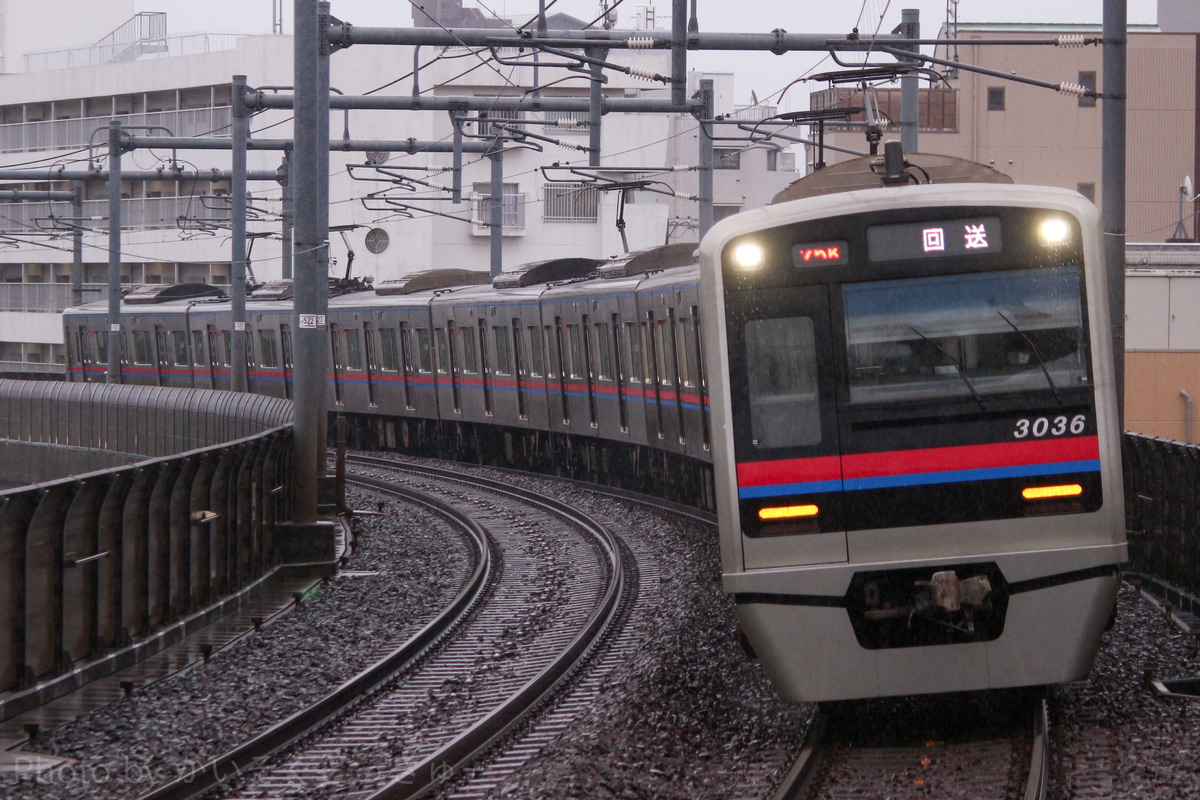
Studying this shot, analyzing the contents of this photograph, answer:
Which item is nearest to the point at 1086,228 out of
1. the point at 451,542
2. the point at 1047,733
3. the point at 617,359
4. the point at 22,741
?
the point at 1047,733

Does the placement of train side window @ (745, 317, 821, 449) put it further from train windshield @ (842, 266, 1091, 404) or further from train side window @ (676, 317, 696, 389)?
train side window @ (676, 317, 696, 389)

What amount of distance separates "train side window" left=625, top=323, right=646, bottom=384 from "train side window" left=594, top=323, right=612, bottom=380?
2.82 feet

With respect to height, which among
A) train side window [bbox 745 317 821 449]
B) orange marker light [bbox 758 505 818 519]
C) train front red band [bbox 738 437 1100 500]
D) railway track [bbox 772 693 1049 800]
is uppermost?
train side window [bbox 745 317 821 449]

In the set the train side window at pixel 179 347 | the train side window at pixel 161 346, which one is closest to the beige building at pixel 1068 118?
the train side window at pixel 179 347

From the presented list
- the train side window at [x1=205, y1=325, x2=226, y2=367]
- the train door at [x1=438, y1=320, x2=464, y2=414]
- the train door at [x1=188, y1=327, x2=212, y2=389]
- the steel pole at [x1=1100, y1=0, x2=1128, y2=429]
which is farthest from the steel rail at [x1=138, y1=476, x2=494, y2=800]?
the train door at [x1=188, y1=327, x2=212, y2=389]

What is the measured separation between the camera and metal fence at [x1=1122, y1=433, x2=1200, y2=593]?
9992 millimetres

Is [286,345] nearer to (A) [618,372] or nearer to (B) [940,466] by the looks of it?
(A) [618,372]

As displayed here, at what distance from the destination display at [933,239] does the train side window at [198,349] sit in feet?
90.8

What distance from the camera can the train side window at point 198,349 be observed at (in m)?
33.1

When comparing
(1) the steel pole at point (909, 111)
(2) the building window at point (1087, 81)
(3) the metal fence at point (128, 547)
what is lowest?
(3) the metal fence at point (128, 547)

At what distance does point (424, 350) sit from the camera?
86.5 ft

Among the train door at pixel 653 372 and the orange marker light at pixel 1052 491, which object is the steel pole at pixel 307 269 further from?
the orange marker light at pixel 1052 491

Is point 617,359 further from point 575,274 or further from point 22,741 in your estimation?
point 22,741

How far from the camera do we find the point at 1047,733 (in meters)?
6.82
